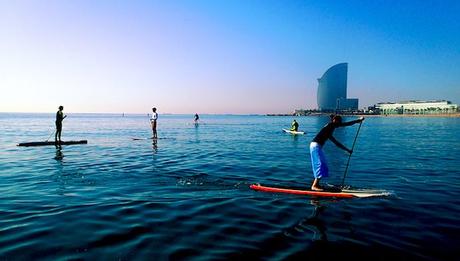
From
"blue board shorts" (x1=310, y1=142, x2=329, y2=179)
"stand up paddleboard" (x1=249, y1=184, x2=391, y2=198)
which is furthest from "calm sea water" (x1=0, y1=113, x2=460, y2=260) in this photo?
"blue board shorts" (x1=310, y1=142, x2=329, y2=179)

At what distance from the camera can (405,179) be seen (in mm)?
13602

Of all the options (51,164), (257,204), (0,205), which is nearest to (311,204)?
(257,204)

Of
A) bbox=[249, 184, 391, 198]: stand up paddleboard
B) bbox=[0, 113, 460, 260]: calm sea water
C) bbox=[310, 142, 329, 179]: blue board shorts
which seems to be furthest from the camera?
bbox=[310, 142, 329, 179]: blue board shorts

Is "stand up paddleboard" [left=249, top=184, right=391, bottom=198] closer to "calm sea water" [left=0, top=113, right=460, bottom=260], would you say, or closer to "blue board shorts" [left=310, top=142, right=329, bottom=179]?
"calm sea water" [left=0, top=113, right=460, bottom=260]

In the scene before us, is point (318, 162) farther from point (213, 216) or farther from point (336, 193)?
point (213, 216)

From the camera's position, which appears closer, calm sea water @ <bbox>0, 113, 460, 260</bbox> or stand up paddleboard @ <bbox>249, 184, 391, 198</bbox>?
calm sea water @ <bbox>0, 113, 460, 260</bbox>

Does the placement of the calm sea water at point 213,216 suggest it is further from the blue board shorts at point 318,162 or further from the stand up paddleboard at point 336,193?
the blue board shorts at point 318,162

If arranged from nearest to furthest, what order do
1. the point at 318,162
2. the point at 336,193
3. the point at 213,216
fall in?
the point at 213,216, the point at 336,193, the point at 318,162

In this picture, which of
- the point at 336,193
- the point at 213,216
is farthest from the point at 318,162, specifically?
the point at 213,216

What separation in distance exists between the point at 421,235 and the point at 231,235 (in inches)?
165

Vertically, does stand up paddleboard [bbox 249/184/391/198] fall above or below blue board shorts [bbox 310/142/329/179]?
below

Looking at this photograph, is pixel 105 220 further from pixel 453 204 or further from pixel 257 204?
pixel 453 204

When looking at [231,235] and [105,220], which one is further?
[105,220]

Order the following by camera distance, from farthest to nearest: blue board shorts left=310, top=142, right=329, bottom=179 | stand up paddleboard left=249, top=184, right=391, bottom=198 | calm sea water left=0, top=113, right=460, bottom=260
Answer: blue board shorts left=310, top=142, right=329, bottom=179
stand up paddleboard left=249, top=184, right=391, bottom=198
calm sea water left=0, top=113, right=460, bottom=260
